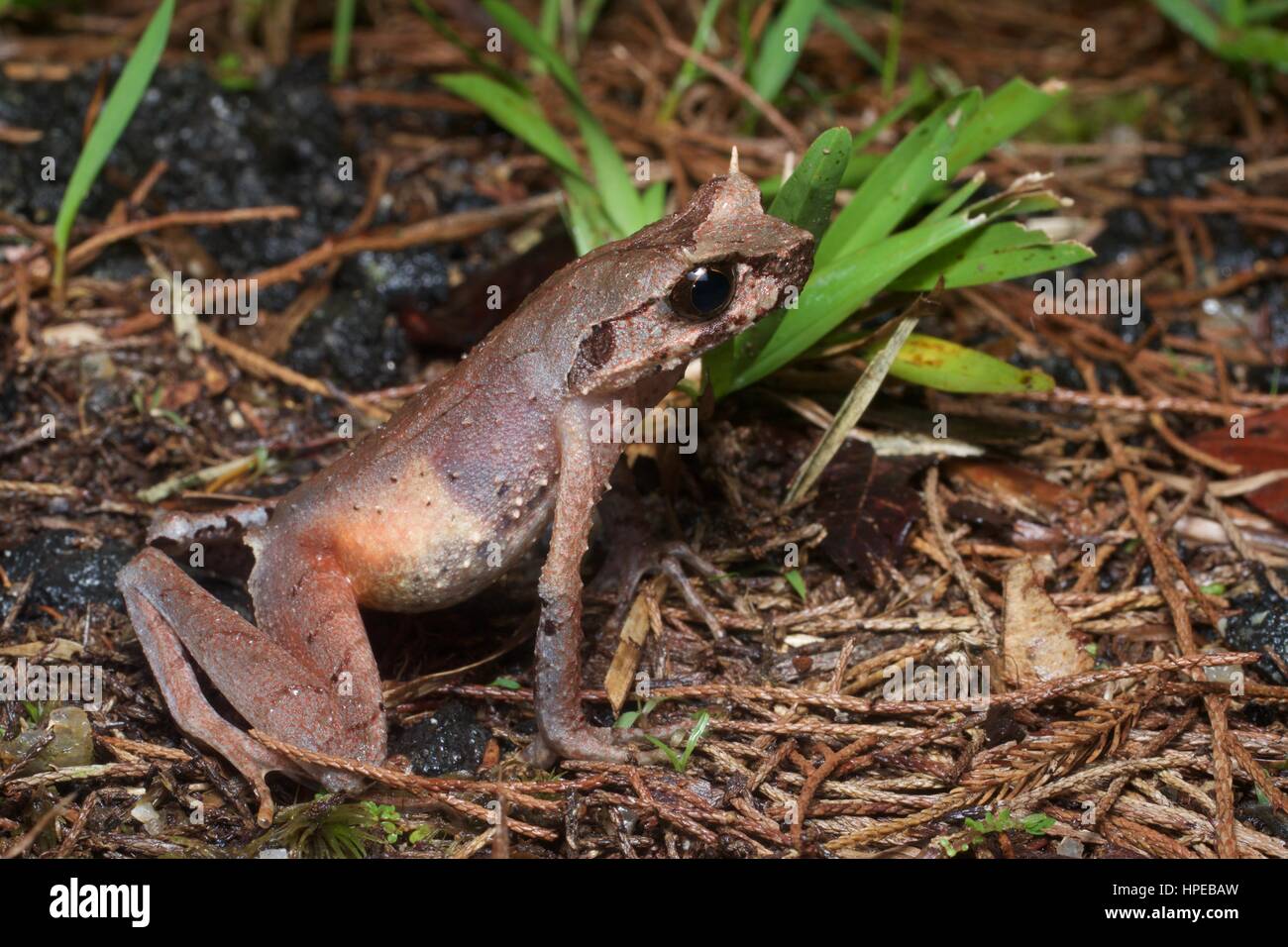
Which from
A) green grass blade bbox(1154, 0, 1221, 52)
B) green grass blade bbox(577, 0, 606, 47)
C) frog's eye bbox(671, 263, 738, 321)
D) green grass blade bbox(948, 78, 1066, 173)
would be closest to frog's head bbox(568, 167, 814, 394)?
frog's eye bbox(671, 263, 738, 321)

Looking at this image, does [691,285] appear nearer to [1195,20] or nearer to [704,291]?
[704,291]

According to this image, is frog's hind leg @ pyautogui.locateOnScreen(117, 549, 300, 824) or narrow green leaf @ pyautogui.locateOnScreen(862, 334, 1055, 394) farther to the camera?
narrow green leaf @ pyautogui.locateOnScreen(862, 334, 1055, 394)

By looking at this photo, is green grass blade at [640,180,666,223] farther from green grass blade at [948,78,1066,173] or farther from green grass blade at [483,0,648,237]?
green grass blade at [948,78,1066,173]

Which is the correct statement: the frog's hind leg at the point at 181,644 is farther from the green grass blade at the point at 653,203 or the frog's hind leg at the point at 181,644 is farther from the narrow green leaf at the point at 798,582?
the green grass blade at the point at 653,203

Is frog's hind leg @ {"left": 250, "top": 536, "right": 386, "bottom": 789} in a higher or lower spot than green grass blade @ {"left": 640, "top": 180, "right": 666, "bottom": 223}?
lower

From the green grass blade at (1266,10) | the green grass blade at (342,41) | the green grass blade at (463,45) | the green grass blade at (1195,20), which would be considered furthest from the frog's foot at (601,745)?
the green grass blade at (1266,10)

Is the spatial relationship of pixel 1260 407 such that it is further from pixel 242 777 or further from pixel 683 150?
pixel 242 777

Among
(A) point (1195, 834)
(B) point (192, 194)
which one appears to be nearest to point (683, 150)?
(B) point (192, 194)
